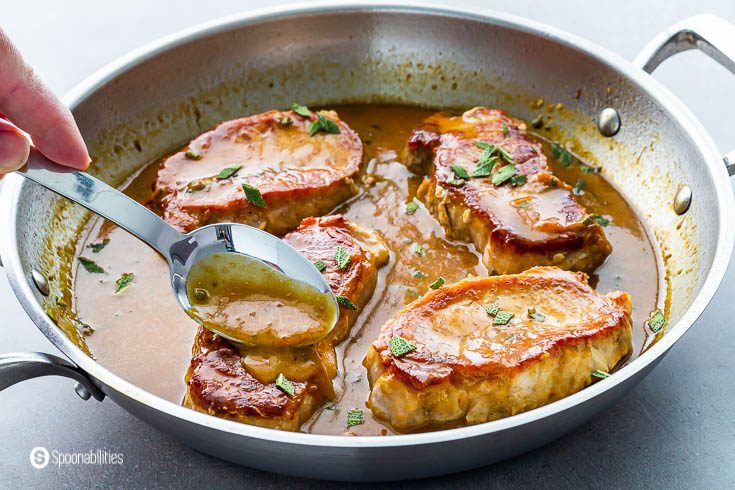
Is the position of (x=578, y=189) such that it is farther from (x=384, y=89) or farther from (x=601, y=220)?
(x=384, y=89)

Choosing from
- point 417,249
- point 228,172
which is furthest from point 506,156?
point 228,172

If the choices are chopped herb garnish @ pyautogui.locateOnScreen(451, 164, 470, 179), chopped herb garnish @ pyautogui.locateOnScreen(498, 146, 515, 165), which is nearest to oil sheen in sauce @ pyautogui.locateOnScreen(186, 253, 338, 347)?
chopped herb garnish @ pyautogui.locateOnScreen(451, 164, 470, 179)

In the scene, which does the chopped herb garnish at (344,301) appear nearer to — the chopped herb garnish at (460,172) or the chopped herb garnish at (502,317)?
the chopped herb garnish at (502,317)

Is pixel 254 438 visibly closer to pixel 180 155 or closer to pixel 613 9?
pixel 180 155

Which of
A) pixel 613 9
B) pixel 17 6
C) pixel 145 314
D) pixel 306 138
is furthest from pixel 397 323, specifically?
pixel 17 6

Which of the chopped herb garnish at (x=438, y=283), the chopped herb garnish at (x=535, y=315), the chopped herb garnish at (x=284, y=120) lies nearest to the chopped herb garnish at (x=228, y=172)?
the chopped herb garnish at (x=284, y=120)

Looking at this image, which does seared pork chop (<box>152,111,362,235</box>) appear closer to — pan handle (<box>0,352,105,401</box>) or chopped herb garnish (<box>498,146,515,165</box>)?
chopped herb garnish (<box>498,146,515,165</box>)
